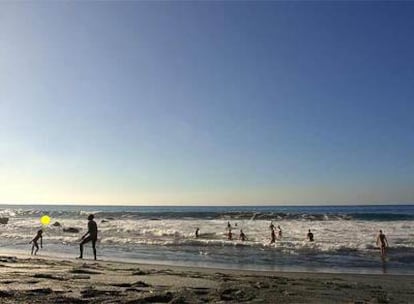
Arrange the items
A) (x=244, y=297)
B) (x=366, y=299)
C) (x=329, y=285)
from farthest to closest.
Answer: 1. (x=329, y=285)
2. (x=366, y=299)
3. (x=244, y=297)

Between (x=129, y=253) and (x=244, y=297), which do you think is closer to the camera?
(x=244, y=297)

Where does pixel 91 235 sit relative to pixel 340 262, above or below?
above

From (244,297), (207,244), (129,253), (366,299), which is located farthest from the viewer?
(207,244)

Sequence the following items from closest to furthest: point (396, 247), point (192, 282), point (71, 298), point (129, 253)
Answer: point (71, 298), point (192, 282), point (129, 253), point (396, 247)

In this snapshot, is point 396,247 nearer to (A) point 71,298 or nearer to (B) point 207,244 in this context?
(B) point 207,244

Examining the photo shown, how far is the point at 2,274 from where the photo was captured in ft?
36.1

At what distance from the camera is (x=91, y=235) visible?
18641 millimetres

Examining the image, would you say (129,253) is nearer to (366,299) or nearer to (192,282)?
(192,282)

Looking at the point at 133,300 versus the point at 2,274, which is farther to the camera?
the point at 2,274

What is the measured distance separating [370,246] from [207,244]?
10.1 meters

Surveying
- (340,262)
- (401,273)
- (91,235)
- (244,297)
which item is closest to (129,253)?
(91,235)

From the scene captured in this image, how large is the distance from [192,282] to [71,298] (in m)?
3.68


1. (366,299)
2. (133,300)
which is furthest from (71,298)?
(366,299)

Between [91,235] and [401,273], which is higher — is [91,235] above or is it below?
above
